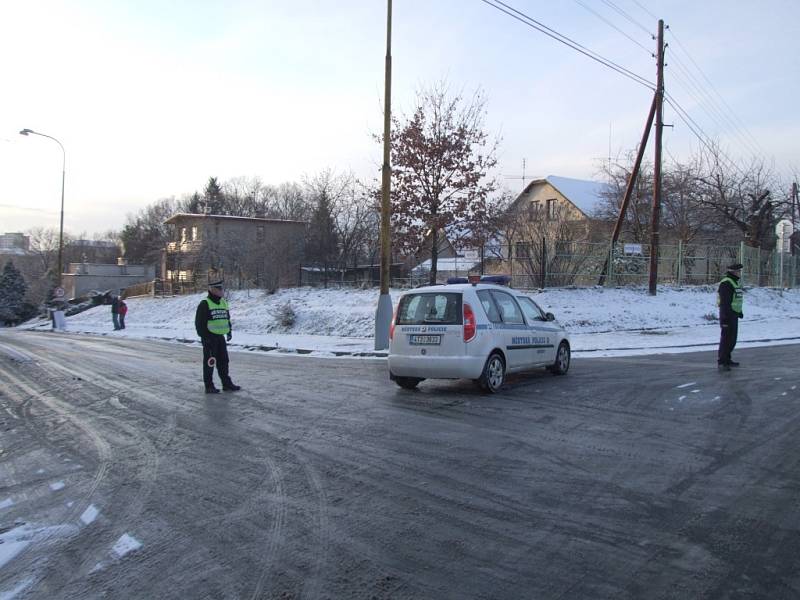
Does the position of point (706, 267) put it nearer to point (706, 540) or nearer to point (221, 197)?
point (706, 540)

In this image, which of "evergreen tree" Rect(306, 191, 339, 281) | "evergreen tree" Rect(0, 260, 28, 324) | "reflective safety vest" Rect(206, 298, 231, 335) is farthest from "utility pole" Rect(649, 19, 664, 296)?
"evergreen tree" Rect(0, 260, 28, 324)

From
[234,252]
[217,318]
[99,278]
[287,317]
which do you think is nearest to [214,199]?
[99,278]

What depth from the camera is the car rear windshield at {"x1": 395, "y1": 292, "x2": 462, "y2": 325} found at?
9039mm

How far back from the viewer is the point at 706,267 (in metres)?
27.9

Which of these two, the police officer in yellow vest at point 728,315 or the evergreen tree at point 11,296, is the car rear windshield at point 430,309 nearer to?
the police officer in yellow vest at point 728,315

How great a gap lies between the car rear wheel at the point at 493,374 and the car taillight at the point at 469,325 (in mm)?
470

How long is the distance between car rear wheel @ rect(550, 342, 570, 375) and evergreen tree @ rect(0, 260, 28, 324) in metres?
57.0

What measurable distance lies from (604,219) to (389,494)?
34.3 meters

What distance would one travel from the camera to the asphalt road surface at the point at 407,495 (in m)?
3.47

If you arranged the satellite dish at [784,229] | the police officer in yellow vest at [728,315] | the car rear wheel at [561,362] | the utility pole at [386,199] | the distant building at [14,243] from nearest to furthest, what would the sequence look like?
1. the car rear wheel at [561,362]
2. the police officer in yellow vest at [728,315]
3. the utility pole at [386,199]
4. the satellite dish at [784,229]
5. the distant building at [14,243]

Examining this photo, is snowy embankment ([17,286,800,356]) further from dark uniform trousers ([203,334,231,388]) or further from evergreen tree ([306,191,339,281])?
evergreen tree ([306,191,339,281])

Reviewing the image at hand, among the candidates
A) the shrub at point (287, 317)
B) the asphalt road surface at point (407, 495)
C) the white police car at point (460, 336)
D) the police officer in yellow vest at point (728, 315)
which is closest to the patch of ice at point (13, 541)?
the asphalt road surface at point (407, 495)

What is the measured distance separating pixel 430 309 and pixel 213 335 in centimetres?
351

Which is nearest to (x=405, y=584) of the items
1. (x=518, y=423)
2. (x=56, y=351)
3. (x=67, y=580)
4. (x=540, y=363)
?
(x=67, y=580)
